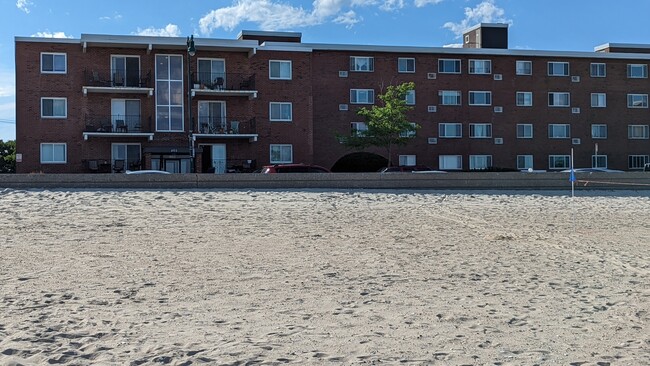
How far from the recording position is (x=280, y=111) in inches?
1912

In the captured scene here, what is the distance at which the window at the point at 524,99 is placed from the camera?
56062 mm

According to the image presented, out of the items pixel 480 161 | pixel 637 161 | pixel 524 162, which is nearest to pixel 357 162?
pixel 480 161

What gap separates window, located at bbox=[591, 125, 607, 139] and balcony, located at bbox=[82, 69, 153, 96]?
114 feet

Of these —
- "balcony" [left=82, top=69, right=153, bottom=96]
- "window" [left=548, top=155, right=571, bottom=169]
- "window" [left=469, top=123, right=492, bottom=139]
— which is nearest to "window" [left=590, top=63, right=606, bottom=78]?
"window" [left=548, top=155, right=571, bottom=169]

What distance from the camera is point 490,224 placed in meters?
19.5


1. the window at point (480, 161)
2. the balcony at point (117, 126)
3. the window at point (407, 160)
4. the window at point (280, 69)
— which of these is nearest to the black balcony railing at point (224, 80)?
the window at point (280, 69)

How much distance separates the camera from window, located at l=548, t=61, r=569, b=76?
5628 cm

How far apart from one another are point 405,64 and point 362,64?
11.0ft

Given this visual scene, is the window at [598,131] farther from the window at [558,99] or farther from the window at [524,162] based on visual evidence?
the window at [524,162]

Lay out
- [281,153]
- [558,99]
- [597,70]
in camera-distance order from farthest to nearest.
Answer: [597,70]
[558,99]
[281,153]

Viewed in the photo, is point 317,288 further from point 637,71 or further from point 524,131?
point 637,71

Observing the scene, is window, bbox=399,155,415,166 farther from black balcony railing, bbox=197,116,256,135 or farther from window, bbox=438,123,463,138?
black balcony railing, bbox=197,116,256,135

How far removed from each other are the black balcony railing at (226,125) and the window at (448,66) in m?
16.1

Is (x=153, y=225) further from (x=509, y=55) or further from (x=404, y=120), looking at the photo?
(x=509, y=55)
